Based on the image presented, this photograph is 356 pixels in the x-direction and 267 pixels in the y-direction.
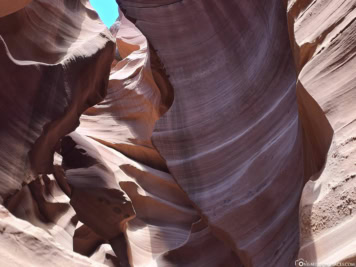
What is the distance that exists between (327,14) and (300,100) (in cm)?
46

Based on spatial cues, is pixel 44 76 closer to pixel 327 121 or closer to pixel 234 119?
pixel 234 119

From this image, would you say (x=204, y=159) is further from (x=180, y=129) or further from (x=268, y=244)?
(x=268, y=244)

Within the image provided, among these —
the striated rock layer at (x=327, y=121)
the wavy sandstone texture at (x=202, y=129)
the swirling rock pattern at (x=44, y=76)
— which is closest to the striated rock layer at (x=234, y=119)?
the wavy sandstone texture at (x=202, y=129)

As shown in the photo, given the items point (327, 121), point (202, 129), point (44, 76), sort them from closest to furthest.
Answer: point (327, 121) < point (44, 76) < point (202, 129)

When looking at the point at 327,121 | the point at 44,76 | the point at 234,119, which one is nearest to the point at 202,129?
the point at 234,119

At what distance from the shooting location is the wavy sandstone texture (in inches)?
99.6

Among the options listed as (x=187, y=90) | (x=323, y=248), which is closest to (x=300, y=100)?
(x=323, y=248)

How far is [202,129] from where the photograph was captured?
5613 mm

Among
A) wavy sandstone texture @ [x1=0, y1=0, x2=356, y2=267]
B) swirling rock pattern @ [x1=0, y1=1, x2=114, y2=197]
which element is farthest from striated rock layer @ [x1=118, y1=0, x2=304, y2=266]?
swirling rock pattern @ [x1=0, y1=1, x2=114, y2=197]

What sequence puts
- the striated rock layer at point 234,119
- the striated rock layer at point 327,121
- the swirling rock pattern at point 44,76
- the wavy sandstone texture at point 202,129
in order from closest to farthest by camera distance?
1. the striated rock layer at point 327,121
2. the wavy sandstone texture at point 202,129
3. the swirling rock pattern at point 44,76
4. the striated rock layer at point 234,119

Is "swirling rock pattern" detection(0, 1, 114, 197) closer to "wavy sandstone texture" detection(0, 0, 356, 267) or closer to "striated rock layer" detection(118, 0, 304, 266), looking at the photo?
"wavy sandstone texture" detection(0, 0, 356, 267)

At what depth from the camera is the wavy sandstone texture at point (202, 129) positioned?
253 centimetres

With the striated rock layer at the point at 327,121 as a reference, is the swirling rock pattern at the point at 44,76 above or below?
below

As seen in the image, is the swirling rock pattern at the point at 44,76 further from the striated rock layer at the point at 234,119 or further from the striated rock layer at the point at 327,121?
the striated rock layer at the point at 327,121
